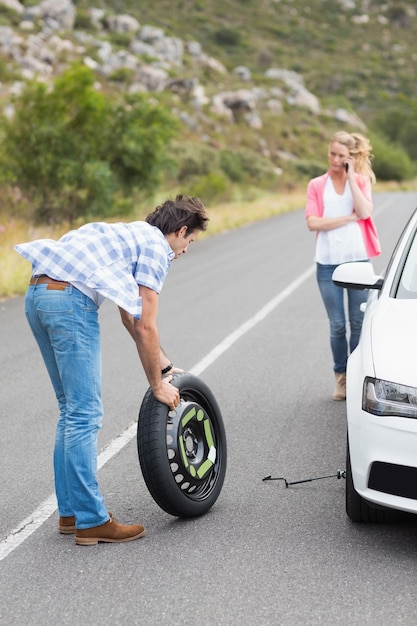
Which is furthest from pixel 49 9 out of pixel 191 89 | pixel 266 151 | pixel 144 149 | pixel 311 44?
pixel 144 149

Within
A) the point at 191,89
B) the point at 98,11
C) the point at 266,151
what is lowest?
the point at 266,151

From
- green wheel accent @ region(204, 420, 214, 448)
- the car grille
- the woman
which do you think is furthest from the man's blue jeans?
the car grille

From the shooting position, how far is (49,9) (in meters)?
75.3

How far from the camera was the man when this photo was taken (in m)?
4.37

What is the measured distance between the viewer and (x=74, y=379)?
14.6 ft

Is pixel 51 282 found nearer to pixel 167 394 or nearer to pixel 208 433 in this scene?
pixel 167 394

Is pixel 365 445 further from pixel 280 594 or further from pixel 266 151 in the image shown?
pixel 266 151

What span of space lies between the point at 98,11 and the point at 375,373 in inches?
3310

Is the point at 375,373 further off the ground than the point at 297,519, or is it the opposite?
the point at 375,373

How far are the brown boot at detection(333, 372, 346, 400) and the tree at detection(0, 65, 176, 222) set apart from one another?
517 inches

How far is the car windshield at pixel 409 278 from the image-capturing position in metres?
5.34

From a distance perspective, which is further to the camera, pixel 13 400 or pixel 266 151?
pixel 266 151

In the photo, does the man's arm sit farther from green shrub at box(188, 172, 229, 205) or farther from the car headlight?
green shrub at box(188, 172, 229, 205)

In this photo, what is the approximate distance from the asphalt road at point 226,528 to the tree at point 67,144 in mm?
10874
